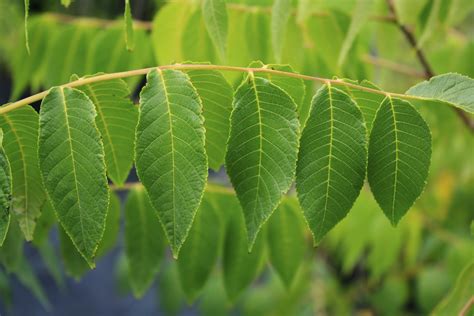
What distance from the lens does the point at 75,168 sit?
3.00 feet

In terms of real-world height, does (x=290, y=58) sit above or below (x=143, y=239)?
above

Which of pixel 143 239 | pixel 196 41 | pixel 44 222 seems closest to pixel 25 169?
pixel 44 222

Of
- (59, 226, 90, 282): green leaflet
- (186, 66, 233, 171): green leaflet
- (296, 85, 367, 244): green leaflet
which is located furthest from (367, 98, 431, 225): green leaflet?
(59, 226, 90, 282): green leaflet

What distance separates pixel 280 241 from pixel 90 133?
0.75 metres

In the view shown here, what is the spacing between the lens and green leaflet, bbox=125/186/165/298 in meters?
1.49

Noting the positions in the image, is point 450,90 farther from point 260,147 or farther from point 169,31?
point 169,31

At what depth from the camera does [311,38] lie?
1.71m

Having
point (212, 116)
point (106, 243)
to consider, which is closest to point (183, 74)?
point (212, 116)

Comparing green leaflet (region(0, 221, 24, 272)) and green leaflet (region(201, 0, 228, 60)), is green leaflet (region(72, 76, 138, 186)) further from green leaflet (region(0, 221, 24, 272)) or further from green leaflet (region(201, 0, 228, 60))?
green leaflet (region(0, 221, 24, 272))

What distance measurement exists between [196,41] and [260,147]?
646 millimetres

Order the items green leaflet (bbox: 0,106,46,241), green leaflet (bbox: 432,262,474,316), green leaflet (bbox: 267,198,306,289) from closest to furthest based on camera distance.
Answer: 1. green leaflet (bbox: 0,106,46,241)
2. green leaflet (bbox: 432,262,474,316)
3. green leaflet (bbox: 267,198,306,289)

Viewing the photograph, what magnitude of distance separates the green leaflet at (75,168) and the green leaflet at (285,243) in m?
0.73

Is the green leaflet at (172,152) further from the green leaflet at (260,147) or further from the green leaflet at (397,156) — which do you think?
the green leaflet at (397,156)

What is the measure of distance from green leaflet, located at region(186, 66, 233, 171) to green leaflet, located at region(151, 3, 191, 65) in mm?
573
